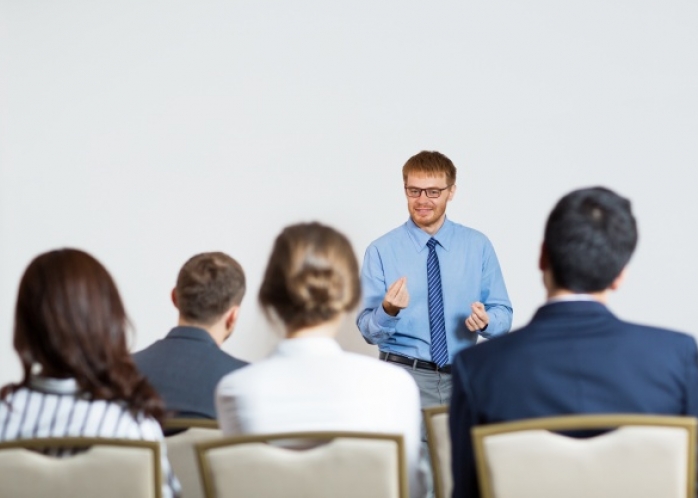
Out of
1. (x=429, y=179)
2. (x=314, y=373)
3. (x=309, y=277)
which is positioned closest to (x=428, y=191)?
(x=429, y=179)

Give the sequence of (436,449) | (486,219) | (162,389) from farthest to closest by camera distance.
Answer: (486,219) → (162,389) → (436,449)

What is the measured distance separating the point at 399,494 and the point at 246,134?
12.0ft

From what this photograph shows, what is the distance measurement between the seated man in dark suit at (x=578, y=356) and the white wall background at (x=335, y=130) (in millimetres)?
3105

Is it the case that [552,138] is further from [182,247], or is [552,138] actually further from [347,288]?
[347,288]

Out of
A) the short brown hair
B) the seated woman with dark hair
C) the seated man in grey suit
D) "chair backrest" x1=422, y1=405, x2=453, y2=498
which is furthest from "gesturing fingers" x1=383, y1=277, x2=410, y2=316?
the seated woman with dark hair

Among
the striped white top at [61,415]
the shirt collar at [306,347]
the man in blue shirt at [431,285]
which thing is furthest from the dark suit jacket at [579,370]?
the man in blue shirt at [431,285]

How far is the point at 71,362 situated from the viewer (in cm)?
216

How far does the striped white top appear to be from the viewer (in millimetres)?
2182

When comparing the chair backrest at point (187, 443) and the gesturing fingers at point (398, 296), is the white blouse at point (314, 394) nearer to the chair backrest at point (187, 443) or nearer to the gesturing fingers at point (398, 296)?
the chair backrest at point (187, 443)

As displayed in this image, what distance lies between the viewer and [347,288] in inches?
90.9

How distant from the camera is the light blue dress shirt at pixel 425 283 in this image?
4258 millimetres

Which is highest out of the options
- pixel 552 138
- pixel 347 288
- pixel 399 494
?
pixel 552 138

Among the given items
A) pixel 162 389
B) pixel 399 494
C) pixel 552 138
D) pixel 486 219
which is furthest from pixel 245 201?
pixel 399 494

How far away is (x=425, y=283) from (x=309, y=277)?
2.12 meters
